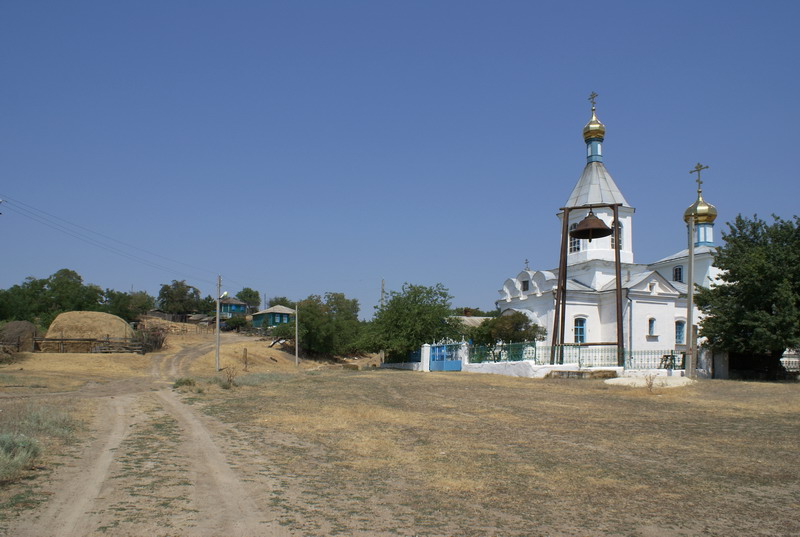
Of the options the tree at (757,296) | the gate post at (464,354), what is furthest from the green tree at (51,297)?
the tree at (757,296)

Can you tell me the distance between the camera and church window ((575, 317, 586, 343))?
36281 millimetres

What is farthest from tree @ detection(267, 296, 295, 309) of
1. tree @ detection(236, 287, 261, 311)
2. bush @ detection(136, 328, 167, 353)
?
bush @ detection(136, 328, 167, 353)

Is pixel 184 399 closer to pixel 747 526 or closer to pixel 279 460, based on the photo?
pixel 279 460

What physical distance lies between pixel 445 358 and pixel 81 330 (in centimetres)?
2442

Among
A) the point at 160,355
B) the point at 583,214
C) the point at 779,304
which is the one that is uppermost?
the point at 583,214

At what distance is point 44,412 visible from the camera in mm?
11719

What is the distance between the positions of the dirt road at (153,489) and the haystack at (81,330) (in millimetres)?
32463

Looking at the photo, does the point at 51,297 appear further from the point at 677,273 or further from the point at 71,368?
the point at 677,273

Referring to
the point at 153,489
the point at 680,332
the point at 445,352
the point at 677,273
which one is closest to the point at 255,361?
the point at 445,352

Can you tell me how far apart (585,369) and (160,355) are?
29.6 metres

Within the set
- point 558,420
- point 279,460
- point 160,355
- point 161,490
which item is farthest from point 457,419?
point 160,355

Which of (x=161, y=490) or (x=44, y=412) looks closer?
(x=161, y=490)

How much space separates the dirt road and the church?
26757 millimetres

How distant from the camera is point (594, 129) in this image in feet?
127
